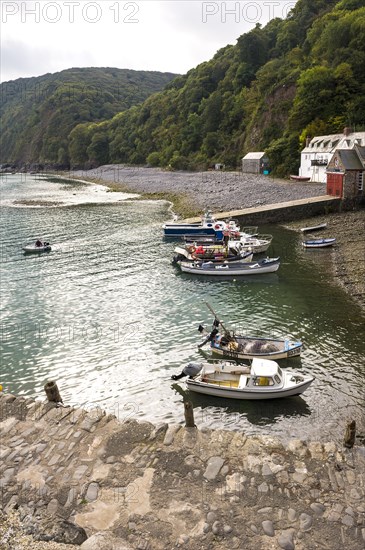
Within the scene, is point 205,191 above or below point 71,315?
above

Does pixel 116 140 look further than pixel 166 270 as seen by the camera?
Yes

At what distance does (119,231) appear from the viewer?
211 ft

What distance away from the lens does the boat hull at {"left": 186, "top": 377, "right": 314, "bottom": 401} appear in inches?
787

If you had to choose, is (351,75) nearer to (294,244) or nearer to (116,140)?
(294,244)

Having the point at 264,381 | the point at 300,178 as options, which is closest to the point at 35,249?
the point at 264,381

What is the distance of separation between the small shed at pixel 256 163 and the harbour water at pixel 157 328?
2140 inches

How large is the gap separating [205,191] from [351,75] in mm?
41280

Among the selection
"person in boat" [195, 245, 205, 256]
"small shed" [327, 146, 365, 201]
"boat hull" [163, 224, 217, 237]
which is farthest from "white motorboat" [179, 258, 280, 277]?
"small shed" [327, 146, 365, 201]

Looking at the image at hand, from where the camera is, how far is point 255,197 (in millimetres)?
73438

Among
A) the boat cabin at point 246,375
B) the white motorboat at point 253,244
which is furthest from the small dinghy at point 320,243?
the boat cabin at point 246,375

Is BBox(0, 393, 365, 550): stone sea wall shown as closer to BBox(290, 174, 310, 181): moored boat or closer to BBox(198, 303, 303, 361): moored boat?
BBox(198, 303, 303, 361): moored boat

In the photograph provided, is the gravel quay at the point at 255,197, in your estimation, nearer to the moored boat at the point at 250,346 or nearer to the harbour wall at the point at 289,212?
the harbour wall at the point at 289,212

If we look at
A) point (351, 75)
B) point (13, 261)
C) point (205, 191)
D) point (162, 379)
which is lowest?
point (162, 379)

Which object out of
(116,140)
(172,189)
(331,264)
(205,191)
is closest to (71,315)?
(331,264)
